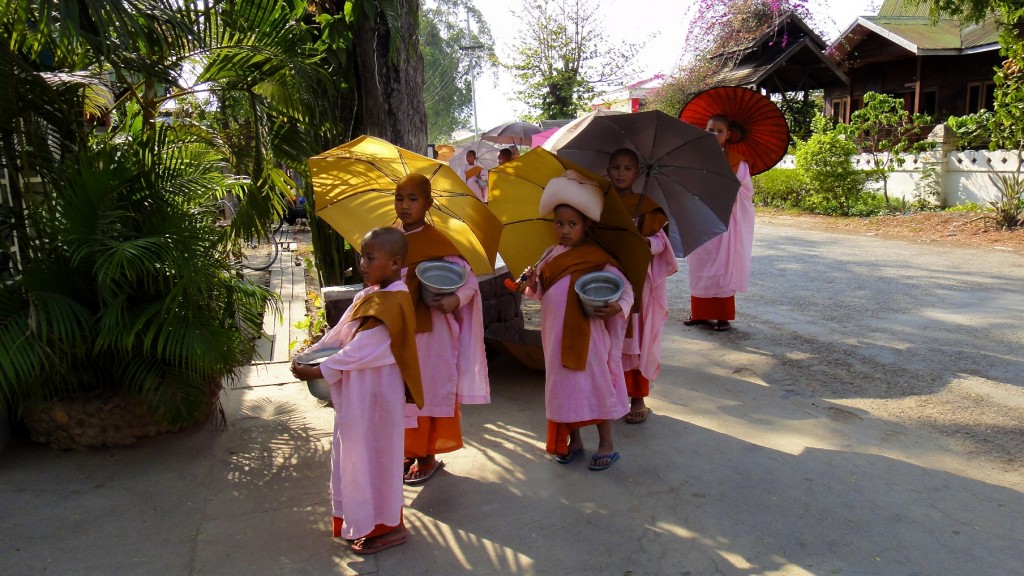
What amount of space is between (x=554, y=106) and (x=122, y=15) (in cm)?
2367

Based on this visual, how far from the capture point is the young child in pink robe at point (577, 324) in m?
3.86

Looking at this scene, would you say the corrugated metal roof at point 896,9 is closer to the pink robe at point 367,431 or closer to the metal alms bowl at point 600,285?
the metal alms bowl at point 600,285

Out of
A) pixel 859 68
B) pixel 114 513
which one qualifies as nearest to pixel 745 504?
pixel 114 513

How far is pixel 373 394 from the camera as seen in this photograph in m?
3.21

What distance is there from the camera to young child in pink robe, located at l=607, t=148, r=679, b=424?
4504 mm

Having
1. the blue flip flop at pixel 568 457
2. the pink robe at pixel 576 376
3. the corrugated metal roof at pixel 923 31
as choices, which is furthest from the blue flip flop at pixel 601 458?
the corrugated metal roof at pixel 923 31

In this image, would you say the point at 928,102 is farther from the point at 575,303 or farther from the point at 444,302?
the point at 444,302

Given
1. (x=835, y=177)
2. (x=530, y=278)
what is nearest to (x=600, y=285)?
(x=530, y=278)

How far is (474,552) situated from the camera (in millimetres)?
3324

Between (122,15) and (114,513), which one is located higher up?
(122,15)

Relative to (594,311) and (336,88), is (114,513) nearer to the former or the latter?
(594,311)

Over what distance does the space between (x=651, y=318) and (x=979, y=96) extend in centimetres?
1859

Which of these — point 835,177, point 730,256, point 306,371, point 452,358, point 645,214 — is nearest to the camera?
point 306,371

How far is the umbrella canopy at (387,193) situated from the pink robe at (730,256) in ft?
10.6
